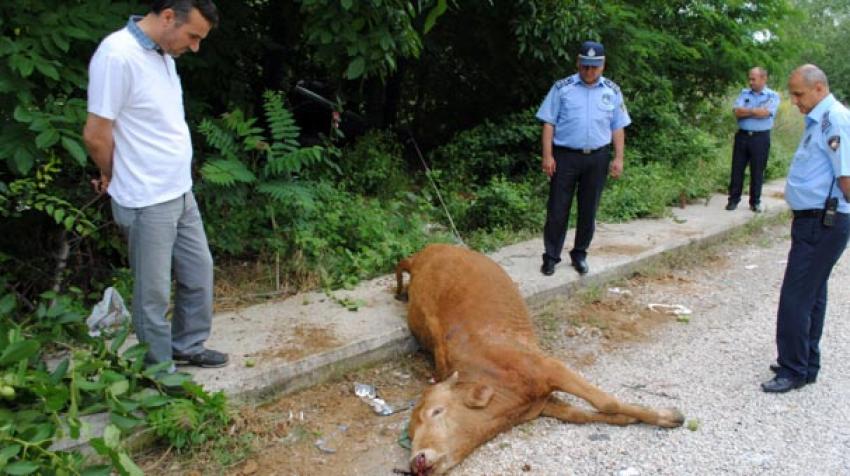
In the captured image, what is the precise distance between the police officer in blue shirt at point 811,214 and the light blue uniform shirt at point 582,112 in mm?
1876

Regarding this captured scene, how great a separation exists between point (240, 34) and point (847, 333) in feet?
19.7

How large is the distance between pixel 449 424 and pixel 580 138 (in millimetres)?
3304

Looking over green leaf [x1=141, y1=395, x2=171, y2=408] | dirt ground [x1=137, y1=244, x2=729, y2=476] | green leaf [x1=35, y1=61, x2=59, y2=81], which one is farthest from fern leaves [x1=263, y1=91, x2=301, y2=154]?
green leaf [x1=141, y1=395, x2=171, y2=408]

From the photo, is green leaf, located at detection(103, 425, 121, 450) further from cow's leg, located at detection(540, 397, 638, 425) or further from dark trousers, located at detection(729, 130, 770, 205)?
dark trousers, located at detection(729, 130, 770, 205)

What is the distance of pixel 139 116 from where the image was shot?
354 centimetres

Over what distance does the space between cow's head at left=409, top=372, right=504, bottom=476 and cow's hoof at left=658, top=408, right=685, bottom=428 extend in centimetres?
96

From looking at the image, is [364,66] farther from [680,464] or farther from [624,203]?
[624,203]

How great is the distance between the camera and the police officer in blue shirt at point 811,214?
4.28m

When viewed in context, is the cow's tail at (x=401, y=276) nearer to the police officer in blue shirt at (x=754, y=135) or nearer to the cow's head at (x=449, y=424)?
the cow's head at (x=449, y=424)

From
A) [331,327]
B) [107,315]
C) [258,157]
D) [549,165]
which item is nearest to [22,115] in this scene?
[107,315]

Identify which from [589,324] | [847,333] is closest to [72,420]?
[589,324]

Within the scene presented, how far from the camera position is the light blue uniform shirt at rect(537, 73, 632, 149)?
6152mm

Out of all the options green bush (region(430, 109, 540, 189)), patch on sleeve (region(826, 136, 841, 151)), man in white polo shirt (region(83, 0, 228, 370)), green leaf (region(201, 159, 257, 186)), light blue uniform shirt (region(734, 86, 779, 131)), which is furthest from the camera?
green bush (region(430, 109, 540, 189))

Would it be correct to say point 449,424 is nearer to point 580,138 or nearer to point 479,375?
point 479,375
